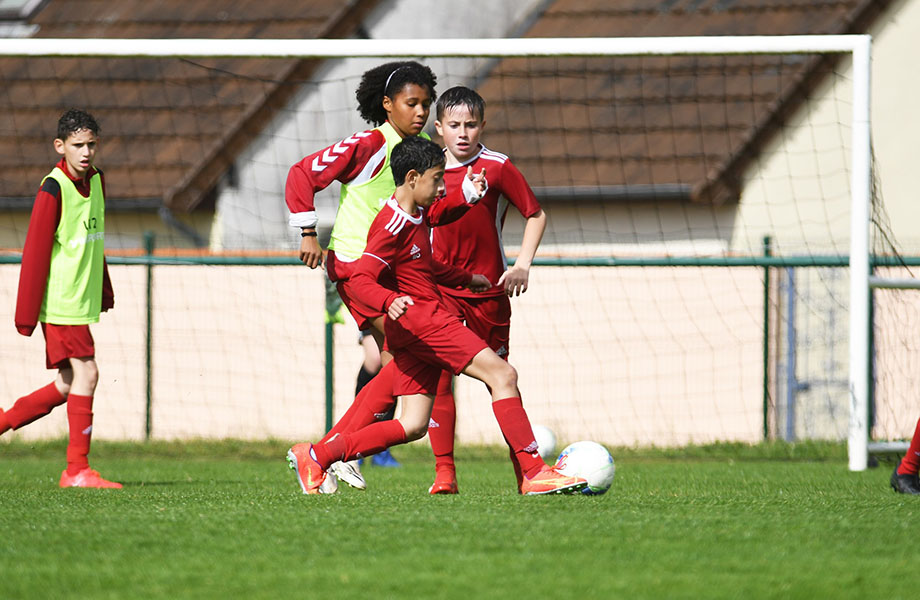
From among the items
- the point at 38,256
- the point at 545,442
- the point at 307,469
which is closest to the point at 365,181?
the point at 307,469

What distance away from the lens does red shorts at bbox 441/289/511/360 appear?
592cm

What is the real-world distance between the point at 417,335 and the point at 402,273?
280 mm

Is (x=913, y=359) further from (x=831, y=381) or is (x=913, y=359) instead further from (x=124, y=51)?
(x=124, y=51)

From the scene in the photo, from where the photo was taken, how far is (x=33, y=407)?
261 inches

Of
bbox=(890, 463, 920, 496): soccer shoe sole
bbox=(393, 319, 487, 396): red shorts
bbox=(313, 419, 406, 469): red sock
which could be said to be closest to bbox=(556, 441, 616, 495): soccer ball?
bbox=(393, 319, 487, 396): red shorts

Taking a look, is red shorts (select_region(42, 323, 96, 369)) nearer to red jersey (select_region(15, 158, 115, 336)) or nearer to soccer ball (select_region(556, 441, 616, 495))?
red jersey (select_region(15, 158, 115, 336))

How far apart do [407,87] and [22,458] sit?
5210 millimetres

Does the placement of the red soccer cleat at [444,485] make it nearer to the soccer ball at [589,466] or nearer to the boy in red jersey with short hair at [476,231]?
the boy in red jersey with short hair at [476,231]

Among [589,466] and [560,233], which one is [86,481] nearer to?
[589,466]

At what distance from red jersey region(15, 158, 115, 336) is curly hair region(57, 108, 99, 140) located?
0.82 ft

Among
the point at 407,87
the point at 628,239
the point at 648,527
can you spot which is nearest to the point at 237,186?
the point at 628,239

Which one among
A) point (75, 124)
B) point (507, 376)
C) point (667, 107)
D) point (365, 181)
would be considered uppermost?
point (667, 107)

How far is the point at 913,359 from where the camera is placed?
10.3m

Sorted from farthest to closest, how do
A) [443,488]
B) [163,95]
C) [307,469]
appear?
[163,95] < [443,488] < [307,469]
